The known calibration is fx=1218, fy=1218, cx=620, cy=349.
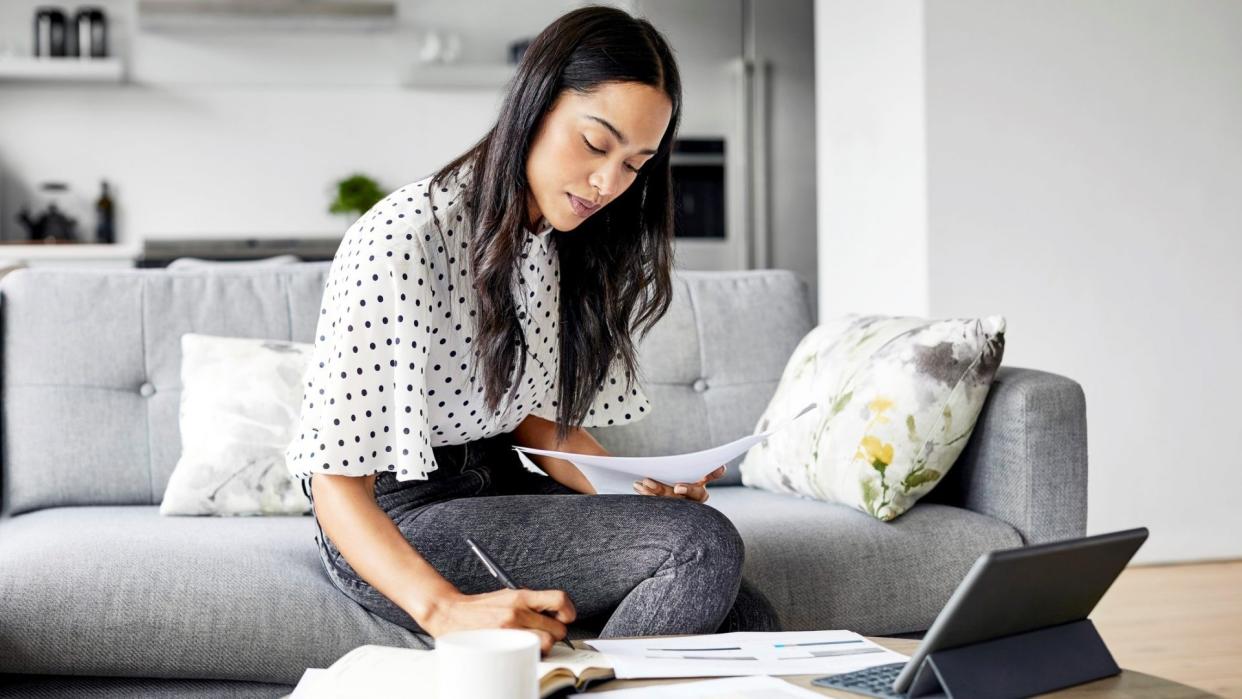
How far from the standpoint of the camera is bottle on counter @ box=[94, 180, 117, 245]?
5.66 meters

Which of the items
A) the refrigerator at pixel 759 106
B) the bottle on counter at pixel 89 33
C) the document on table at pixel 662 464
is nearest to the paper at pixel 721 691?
the document on table at pixel 662 464

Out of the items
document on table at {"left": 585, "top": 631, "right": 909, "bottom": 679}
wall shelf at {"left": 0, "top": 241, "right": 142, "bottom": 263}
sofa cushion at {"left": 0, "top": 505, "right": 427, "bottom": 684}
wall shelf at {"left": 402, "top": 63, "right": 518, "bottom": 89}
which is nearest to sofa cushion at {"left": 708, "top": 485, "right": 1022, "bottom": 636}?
sofa cushion at {"left": 0, "top": 505, "right": 427, "bottom": 684}

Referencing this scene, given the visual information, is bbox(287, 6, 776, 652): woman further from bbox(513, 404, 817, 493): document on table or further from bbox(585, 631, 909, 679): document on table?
bbox(585, 631, 909, 679): document on table

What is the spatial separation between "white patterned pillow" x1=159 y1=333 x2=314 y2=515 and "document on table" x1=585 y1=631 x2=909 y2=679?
1.11 meters

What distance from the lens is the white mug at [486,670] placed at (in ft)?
2.77

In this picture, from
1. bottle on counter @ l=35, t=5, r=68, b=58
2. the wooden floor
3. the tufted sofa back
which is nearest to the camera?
the tufted sofa back

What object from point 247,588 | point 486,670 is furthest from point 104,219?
point 486,670

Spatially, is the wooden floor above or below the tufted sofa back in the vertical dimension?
below

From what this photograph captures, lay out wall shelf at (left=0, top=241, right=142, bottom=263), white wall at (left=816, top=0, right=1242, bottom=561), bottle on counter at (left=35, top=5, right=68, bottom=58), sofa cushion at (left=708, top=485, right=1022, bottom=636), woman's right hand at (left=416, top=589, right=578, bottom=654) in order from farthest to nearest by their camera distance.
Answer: bottle on counter at (left=35, top=5, right=68, bottom=58)
wall shelf at (left=0, top=241, right=142, bottom=263)
white wall at (left=816, top=0, right=1242, bottom=561)
sofa cushion at (left=708, top=485, right=1022, bottom=636)
woman's right hand at (left=416, top=589, right=578, bottom=654)

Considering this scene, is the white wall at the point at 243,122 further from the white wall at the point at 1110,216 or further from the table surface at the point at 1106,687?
the table surface at the point at 1106,687

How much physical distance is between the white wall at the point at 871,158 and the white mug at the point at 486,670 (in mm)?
2872

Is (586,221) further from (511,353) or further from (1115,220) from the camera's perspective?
(1115,220)

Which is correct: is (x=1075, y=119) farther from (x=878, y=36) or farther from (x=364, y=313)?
(x=364, y=313)

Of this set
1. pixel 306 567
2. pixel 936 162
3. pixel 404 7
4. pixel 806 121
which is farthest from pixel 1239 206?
pixel 404 7
